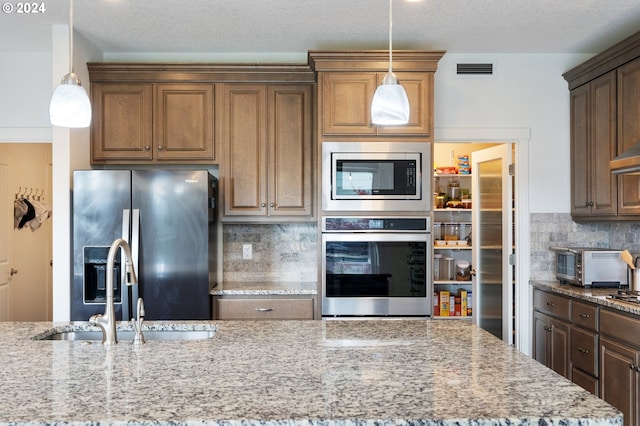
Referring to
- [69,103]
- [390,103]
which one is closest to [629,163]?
[390,103]

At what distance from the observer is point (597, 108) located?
12.2 ft

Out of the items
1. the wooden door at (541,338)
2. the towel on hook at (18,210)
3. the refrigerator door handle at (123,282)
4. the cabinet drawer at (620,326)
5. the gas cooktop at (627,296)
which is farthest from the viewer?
the towel on hook at (18,210)

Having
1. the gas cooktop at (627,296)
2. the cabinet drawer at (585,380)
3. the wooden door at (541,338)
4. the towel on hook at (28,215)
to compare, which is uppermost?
the towel on hook at (28,215)

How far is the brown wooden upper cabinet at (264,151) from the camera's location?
392 centimetres

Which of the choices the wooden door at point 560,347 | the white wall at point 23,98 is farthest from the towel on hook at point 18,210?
the wooden door at point 560,347

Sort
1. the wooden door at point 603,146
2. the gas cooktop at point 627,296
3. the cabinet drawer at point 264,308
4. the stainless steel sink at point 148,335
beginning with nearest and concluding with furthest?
the stainless steel sink at point 148,335 → the gas cooktop at point 627,296 → the wooden door at point 603,146 → the cabinet drawer at point 264,308

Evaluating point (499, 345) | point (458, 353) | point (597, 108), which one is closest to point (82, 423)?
point (458, 353)

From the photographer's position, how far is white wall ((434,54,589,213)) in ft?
13.5

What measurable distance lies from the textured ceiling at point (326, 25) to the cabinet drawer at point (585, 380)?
2200mm

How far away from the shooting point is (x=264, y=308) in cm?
365

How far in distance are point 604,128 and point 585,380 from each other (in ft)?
5.42

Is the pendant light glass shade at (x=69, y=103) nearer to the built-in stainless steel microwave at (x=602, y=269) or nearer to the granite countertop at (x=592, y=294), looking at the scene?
the granite countertop at (x=592, y=294)

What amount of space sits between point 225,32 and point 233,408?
2.94 meters

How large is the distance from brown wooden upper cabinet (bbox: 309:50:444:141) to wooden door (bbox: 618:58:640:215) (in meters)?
1.18
